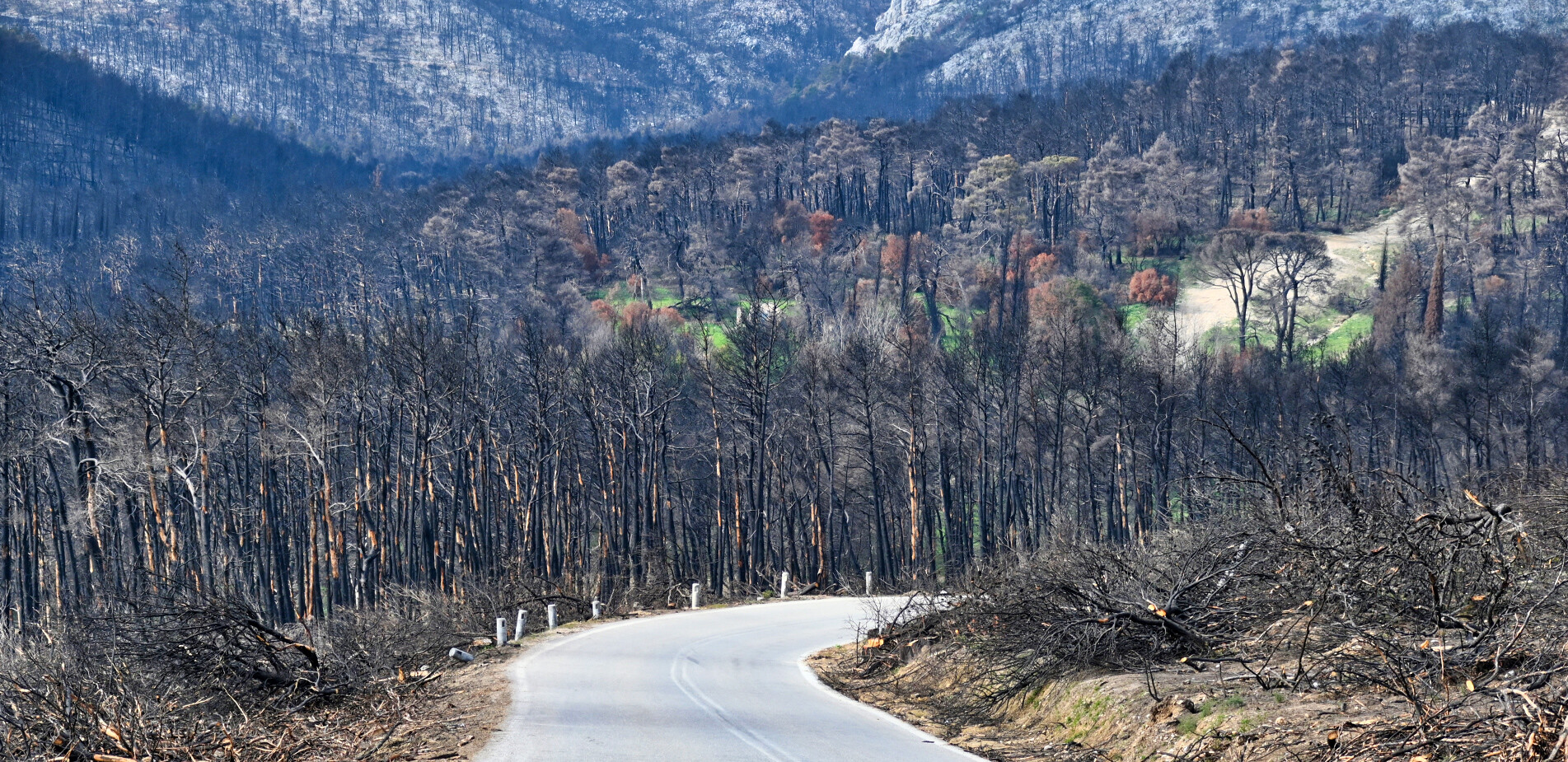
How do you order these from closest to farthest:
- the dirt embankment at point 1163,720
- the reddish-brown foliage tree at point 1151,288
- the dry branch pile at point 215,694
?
1. the dirt embankment at point 1163,720
2. the dry branch pile at point 215,694
3. the reddish-brown foliage tree at point 1151,288

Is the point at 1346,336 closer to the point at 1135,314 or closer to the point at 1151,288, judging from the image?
the point at 1135,314

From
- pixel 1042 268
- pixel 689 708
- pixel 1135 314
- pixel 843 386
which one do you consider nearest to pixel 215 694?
pixel 689 708

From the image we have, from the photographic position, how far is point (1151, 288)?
87.6m

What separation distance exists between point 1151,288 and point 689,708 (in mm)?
80027

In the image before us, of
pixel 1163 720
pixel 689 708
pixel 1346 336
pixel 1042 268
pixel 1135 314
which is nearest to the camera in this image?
pixel 1163 720

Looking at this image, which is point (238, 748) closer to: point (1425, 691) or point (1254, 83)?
point (1425, 691)

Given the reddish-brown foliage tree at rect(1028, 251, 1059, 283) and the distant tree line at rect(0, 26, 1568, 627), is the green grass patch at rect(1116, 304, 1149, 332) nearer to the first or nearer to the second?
the distant tree line at rect(0, 26, 1568, 627)

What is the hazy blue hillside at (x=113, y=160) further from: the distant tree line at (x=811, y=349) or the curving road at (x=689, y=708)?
the curving road at (x=689, y=708)

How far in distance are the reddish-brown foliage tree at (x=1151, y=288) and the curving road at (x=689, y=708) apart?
69.2 metres

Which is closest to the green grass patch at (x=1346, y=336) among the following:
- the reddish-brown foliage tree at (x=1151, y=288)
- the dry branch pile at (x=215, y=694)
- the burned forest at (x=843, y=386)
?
the burned forest at (x=843, y=386)

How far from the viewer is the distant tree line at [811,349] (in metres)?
38.9

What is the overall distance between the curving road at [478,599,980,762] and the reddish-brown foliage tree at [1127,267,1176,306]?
2725 inches

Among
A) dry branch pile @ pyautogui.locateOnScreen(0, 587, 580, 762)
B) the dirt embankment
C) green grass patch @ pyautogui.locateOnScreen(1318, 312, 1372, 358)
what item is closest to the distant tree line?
green grass patch @ pyautogui.locateOnScreen(1318, 312, 1372, 358)

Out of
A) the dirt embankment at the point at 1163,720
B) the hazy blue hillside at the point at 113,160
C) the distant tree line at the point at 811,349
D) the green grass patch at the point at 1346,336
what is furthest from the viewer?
the hazy blue hillside at the point at 113,160
